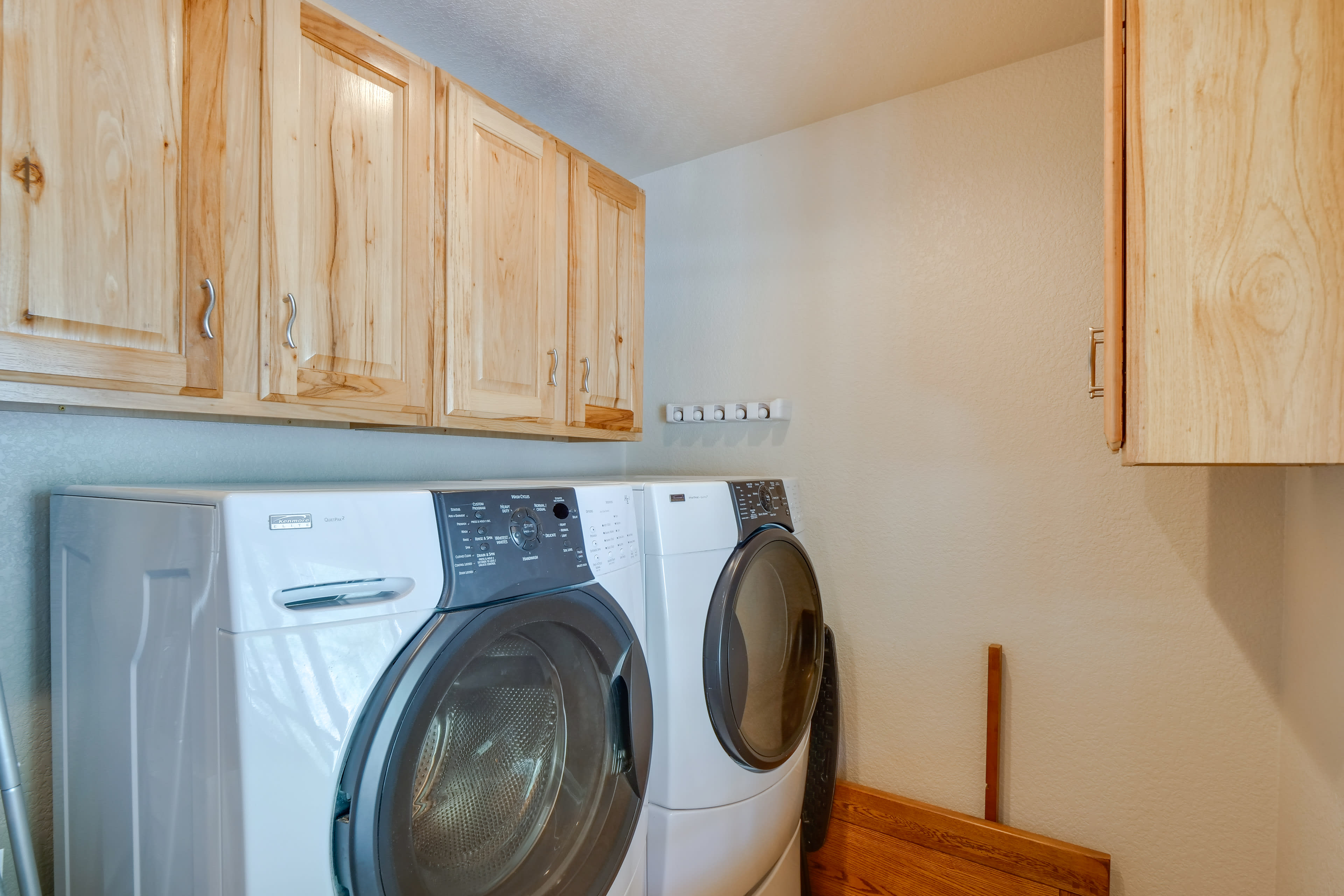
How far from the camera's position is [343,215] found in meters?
1.33

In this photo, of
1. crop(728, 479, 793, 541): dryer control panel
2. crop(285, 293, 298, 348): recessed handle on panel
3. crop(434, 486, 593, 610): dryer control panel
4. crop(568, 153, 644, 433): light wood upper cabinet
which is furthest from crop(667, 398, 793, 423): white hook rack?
crop(285, 293, 298, 348): recessed handle on panel

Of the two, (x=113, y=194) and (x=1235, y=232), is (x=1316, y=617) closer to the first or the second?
(x=1235, y=232)

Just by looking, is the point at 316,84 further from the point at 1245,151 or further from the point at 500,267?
the point at 1245,151

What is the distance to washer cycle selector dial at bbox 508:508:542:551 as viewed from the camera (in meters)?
1.07

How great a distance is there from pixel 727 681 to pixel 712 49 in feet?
5.47

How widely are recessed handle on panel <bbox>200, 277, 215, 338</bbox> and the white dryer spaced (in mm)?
845

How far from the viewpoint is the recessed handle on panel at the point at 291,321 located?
4.06 ft

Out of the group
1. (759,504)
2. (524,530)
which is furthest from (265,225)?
(759,504)

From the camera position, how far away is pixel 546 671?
45.4 inches

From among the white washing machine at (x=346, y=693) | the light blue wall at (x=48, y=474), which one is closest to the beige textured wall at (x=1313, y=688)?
the white washing machine at (x=346, y=693)

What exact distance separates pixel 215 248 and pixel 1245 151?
4.97 ft

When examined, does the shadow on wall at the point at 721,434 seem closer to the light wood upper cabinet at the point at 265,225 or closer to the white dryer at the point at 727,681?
the white dryer at the point at 727,681

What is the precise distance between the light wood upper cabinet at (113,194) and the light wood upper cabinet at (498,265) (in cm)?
49

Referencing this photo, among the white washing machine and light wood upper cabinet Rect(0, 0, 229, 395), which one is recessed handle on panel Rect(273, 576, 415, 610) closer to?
the white washing machine
